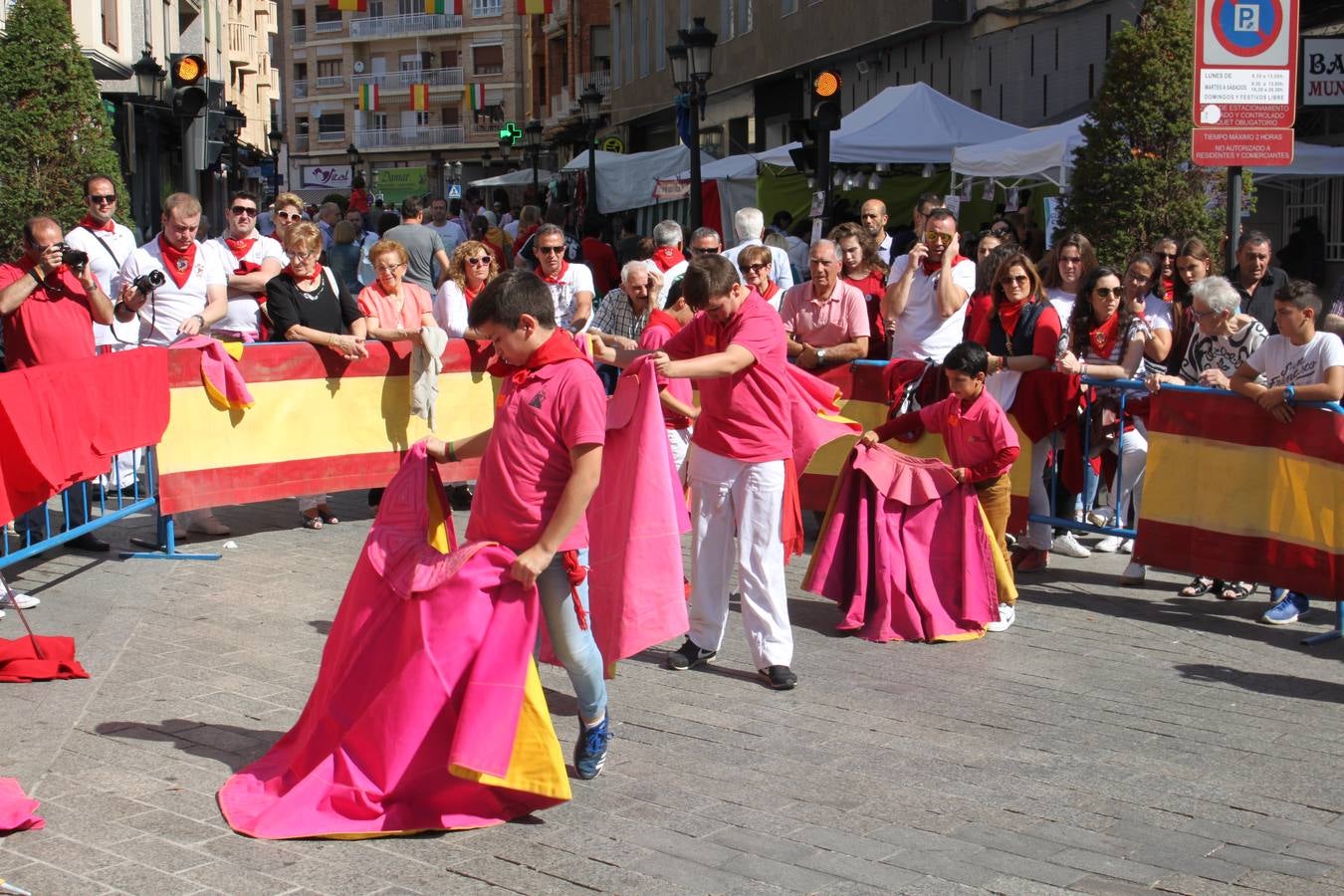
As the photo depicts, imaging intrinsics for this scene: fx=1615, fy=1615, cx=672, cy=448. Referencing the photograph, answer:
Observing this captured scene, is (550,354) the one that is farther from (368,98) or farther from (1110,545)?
(368,98)

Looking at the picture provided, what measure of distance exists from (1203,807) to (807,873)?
1490 mm

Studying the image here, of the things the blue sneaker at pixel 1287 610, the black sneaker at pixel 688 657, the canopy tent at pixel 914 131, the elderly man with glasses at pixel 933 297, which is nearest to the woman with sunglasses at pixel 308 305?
the elderly man with glasses at pixel 933 297

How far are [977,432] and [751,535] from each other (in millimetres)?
1579

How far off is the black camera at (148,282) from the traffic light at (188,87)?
767 cm

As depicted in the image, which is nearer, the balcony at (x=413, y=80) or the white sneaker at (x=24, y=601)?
the white sneaker at (x=24, y=601)

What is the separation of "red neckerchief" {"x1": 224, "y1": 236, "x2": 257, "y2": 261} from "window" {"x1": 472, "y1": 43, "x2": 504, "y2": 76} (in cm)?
8027

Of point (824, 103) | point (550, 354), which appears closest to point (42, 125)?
point (824, 103)

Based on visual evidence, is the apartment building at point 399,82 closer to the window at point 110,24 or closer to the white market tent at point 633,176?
the window at point 110,24

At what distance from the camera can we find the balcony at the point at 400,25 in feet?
294

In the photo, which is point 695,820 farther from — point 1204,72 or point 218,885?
point 1204,72

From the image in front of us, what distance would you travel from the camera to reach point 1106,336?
9.16 m

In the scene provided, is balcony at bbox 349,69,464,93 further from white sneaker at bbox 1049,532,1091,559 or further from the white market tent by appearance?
white sneaker at bbox 1049,532,1091,559

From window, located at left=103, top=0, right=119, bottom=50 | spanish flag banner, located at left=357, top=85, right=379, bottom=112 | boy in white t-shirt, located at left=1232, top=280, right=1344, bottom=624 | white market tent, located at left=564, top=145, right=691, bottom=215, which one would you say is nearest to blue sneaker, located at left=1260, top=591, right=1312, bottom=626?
boy in white t-shirt, located at left=1232, top=280, right=1344, bottom=624

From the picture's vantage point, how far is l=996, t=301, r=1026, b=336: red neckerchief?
9.23 m
